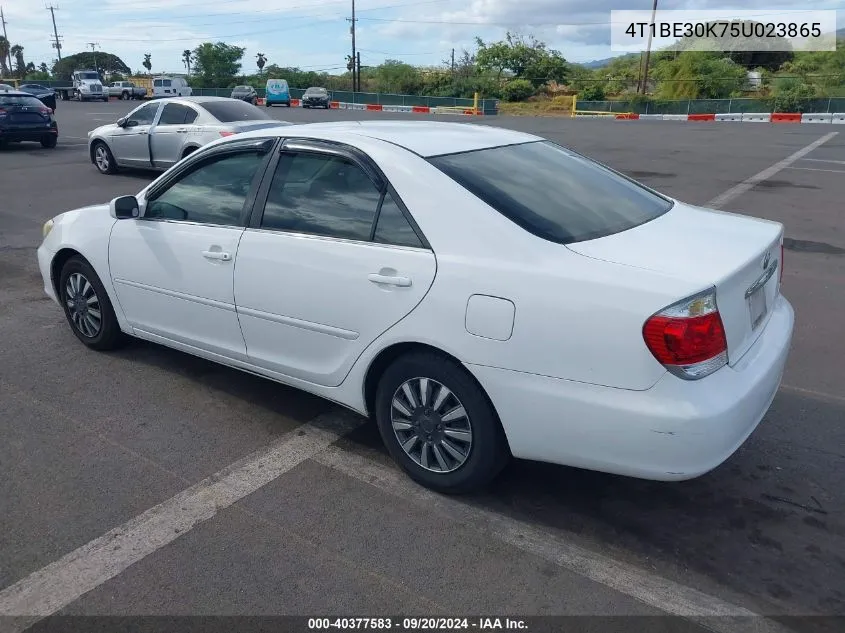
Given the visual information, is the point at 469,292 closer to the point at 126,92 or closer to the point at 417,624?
the point at 417,624

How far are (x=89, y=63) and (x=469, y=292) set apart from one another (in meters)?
124

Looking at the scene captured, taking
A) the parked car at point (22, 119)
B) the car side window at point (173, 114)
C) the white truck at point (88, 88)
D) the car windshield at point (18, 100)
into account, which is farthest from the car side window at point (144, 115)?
the white truck at point (88, 88)

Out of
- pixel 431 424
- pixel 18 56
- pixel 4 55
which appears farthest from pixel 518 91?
pixel 18 56

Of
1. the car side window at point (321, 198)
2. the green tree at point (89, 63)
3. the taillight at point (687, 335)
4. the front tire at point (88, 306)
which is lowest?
the front tire at point (88, 306)

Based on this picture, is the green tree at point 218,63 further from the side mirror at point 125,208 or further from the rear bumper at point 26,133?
the side mirror at point 125,208

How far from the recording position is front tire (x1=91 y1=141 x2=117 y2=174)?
1452 centimetres

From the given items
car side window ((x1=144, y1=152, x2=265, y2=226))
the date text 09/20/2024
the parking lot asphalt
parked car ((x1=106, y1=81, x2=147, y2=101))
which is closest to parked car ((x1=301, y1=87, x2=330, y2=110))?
parked car ((x1=106, y1=81, x2=147, y2=101))

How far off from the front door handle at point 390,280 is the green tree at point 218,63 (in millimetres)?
85654

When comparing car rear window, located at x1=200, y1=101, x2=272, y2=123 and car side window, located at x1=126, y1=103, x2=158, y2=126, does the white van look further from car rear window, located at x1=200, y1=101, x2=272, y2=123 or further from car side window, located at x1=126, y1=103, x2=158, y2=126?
car rear window, located at x1=200, y1=101, x2=272, y2=123

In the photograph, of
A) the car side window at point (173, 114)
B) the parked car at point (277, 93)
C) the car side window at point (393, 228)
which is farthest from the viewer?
the parked car at point (277, 93)

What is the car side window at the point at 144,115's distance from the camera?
44.7ft

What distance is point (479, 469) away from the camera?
3.26m

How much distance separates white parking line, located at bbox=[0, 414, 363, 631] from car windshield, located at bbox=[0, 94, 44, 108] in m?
18.2

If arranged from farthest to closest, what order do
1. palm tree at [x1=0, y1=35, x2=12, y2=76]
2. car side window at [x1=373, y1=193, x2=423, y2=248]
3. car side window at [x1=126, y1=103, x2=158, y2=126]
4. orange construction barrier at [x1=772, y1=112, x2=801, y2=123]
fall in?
1. palm tree at [x1=0, y1=35, x2=12, y2=76]
2. orange construction barrier at [x1=772, y1=112, x2=801, y2=123]
3. car side window at [x1=126, y1=103, x2=158, y2=126]
4. car side window at [x1=373, y1=193, x2=423, y2=248]
